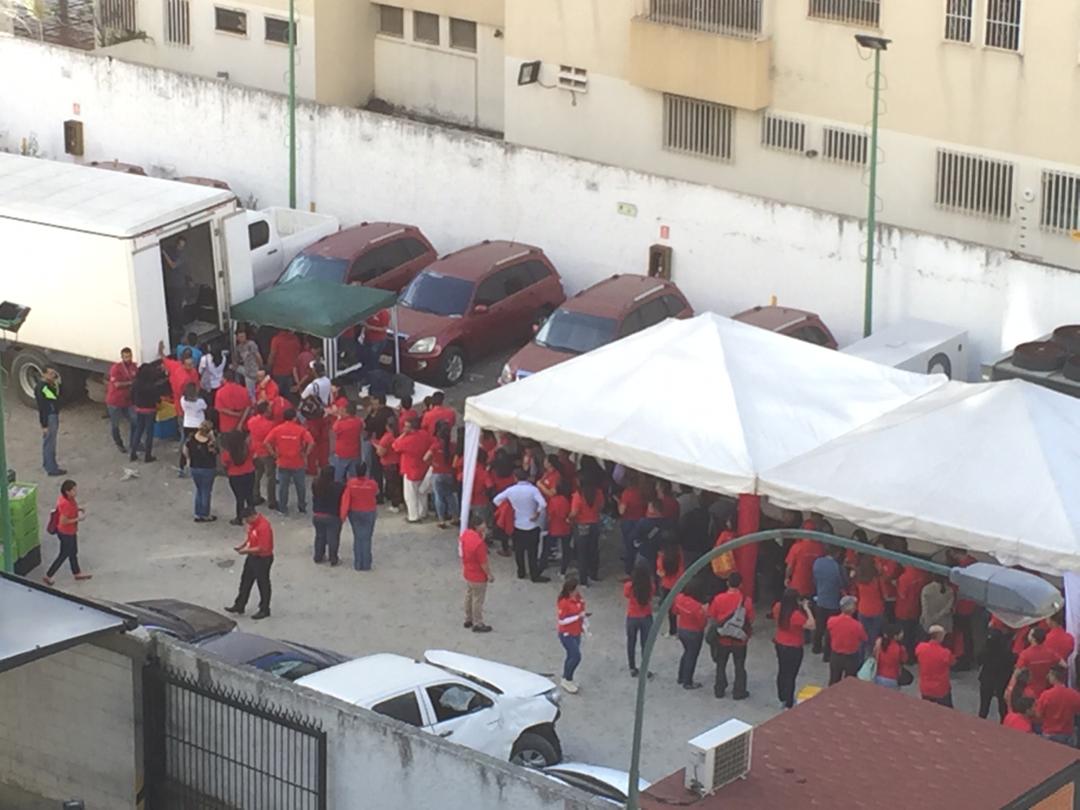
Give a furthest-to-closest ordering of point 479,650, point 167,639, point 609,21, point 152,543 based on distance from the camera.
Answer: point 609,21
point 152,543
point 479,650
point 167,639

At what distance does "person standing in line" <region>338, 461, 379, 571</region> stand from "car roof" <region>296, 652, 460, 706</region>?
14.1 feet

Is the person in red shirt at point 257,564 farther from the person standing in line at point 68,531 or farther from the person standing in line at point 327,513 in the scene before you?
the person standing in line at point 68,531

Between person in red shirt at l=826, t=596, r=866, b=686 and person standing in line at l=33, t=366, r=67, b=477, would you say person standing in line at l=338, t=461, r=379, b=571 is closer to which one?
person standing in line at l=33, t=366, r=67, b=477

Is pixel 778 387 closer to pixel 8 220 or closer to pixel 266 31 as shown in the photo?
pixel 8 220

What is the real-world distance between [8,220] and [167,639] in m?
10.9

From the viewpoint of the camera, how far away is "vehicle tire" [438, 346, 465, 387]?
29.1 metres

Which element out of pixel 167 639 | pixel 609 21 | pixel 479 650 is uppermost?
pixel 609 21

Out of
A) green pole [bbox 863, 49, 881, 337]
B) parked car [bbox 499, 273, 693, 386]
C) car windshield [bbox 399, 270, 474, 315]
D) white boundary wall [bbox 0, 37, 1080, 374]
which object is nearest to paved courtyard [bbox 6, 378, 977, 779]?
parked car [bbox 499, 273, 693, 386]

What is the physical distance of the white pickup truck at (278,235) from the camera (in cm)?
3125

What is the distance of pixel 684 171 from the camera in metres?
34.1

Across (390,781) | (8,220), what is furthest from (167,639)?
(8,220)

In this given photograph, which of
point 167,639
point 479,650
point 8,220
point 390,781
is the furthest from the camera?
point 8,220

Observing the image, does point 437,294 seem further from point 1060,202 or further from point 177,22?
point 177,22

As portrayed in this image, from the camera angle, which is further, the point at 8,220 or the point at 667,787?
the point at 8,220
